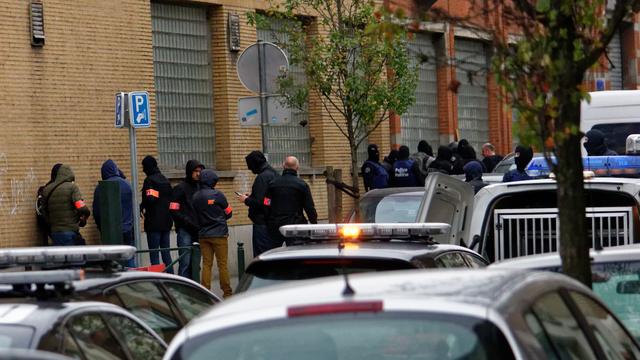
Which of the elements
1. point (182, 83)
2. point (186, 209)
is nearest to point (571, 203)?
point (186, 209)

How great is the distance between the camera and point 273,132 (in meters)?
26.2

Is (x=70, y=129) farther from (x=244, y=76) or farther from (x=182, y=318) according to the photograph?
(x=182, y=318)

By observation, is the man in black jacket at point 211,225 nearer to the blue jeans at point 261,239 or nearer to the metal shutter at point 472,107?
the blue jeans at point 261,239

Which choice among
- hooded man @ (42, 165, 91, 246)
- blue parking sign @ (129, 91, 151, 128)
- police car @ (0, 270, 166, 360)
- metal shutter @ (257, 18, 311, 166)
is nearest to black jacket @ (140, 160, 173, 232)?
hooded man @ (42, 165, 91, 246)

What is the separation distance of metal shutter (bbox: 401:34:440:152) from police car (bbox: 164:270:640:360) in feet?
84.2

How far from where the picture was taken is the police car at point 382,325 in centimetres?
471

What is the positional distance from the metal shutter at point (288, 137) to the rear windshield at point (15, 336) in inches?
752

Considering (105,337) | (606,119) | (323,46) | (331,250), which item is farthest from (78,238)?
(105,337)

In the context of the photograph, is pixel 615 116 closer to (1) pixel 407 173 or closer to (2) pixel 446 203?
(1) pixel 407 173

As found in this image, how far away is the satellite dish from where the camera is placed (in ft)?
59.6

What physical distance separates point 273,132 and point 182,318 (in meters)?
Answer: 17.5

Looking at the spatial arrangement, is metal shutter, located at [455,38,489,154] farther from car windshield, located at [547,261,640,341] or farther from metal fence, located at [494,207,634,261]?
car windshield, located at [547,261,640,341]

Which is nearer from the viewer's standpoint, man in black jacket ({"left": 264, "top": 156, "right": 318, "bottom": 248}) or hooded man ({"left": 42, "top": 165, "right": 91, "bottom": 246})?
man in black jacket ({"left": 264, "top": 156, "right": 318, "bottom": 248})

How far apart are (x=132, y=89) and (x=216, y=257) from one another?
12.8 feet
